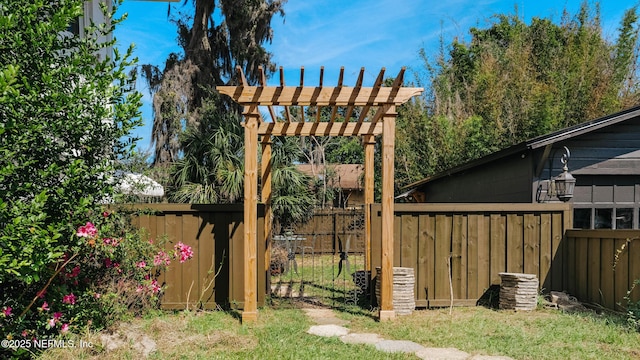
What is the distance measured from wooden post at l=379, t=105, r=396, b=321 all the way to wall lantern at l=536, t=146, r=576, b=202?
292cm

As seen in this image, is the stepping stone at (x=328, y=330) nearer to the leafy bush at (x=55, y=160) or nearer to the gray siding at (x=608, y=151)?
the leafy bush at (x=55, y=160)

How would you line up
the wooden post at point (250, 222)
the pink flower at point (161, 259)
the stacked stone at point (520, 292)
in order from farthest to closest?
the stacked stone at point (520, 292), the wooden post at point (250, 222), the pink flower at point (161, 259)

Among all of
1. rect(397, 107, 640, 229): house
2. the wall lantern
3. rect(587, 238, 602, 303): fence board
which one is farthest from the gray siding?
rect(587, 238, 602, 303): fence board

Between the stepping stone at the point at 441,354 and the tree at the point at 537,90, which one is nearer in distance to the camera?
the stepping stone at the point at 441,354

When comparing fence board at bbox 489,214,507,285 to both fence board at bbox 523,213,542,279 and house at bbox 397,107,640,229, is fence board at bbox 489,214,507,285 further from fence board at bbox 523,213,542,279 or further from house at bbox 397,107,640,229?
house at bbox 397,107,640,229

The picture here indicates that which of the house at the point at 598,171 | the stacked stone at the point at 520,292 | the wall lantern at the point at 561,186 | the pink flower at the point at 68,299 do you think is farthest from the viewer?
the house at the point at 598,171

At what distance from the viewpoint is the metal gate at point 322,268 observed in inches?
244

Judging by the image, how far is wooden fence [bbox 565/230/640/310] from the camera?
16.4 ft

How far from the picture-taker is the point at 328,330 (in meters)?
4.66

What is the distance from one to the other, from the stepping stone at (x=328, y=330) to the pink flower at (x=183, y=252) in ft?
5.35

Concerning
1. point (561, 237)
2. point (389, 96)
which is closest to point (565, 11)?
point (561, 237)

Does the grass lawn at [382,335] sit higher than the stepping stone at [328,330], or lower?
higher

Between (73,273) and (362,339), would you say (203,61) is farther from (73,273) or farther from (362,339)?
(362,339)

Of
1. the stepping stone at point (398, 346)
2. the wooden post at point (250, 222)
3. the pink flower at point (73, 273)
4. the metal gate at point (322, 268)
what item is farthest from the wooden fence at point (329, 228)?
the pink flower at point (73, 273)
